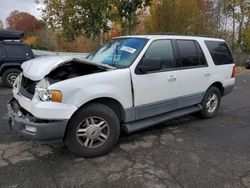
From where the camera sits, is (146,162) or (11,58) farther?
(11,58)

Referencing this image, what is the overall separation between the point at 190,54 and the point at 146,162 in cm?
242

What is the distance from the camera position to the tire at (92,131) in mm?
3468

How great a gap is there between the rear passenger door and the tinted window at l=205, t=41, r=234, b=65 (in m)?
0.39

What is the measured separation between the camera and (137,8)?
14.0 meters

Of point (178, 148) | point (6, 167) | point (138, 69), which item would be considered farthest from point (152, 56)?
point (6, 167)

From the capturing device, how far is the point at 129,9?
13805 millimetres

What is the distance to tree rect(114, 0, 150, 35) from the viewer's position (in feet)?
44.2

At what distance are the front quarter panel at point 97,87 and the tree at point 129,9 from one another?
34.8ft

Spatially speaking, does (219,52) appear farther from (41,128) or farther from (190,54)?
(41,128)

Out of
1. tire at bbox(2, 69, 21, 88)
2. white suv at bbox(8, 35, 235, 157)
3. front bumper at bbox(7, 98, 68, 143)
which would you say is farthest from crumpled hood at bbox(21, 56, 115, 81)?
tire at bbox(2, 69, 21, 88)

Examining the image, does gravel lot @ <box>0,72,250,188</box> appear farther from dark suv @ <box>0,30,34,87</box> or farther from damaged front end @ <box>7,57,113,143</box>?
dark suv @ <box>0,30,34,87</box>

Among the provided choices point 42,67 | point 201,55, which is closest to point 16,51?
point 42,67

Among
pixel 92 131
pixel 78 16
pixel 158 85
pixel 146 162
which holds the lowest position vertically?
pixel 146 162

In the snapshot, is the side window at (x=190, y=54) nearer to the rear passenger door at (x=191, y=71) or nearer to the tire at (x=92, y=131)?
the rear passenger door at (x=191, y=71)
